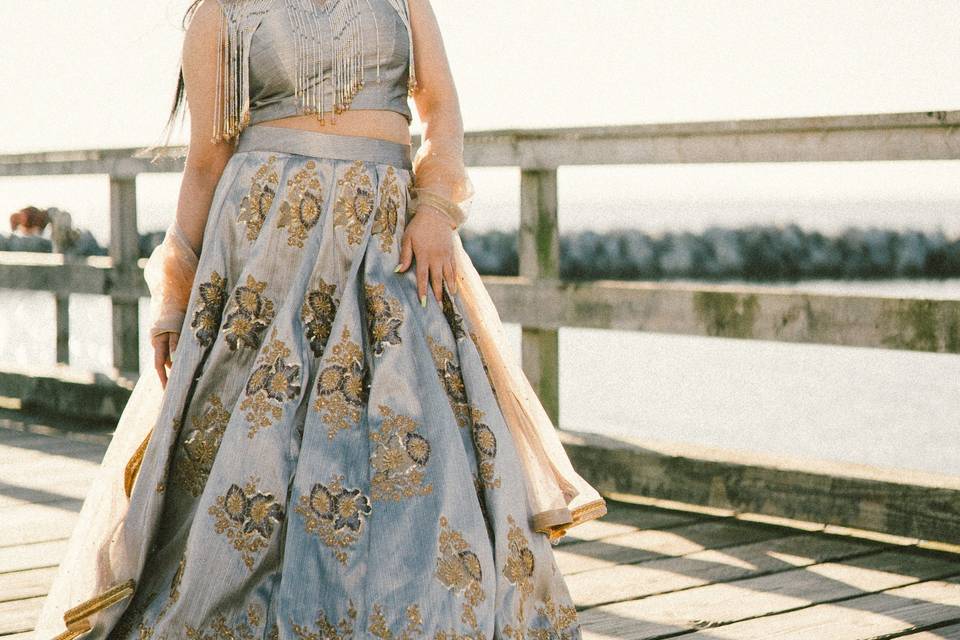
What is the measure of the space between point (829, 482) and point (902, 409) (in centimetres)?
457

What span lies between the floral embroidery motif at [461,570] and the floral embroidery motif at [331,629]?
0.49ft

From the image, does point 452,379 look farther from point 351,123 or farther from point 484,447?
point 351,123

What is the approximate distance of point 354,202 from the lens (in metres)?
2.41

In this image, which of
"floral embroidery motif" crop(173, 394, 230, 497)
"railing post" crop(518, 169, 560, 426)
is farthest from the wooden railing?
"floral embroidery motif" crop(173, 394, 230, 497)

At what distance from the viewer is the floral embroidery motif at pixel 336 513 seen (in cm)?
216

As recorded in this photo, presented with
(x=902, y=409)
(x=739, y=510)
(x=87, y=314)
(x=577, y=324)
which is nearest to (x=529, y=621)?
(x=739, y=510)

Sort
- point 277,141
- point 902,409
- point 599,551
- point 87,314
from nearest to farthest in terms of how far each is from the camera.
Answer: point 277,141
point 599,551
point 902,409
point 87,314

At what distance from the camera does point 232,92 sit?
96.5 inches

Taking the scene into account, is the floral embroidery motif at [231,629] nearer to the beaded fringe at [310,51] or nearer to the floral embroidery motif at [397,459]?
the floral embroidery motif at [397,459]

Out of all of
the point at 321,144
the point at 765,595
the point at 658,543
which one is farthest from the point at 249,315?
the point at 658,543

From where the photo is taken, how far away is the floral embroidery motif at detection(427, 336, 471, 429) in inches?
90.8

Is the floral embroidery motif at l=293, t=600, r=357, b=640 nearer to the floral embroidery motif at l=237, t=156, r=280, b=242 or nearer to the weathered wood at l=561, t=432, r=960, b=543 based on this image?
the floral embroidery motif at l=237, t=156, r=280, b=242

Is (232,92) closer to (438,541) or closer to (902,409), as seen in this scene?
(438,541)

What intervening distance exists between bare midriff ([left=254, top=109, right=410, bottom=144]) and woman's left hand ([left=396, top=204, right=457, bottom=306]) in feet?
0.58
